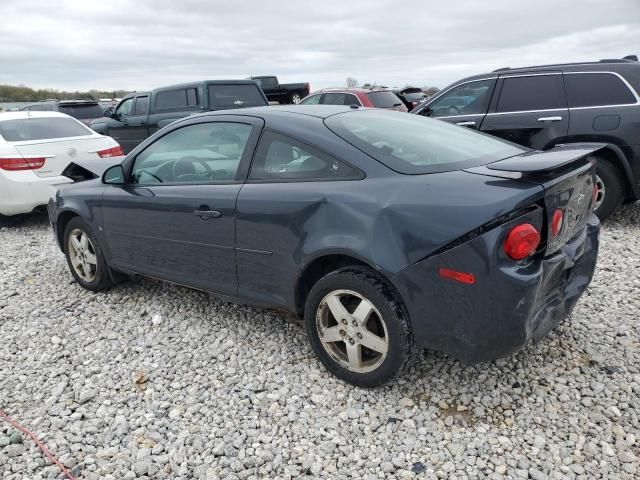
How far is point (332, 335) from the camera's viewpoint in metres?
2.88

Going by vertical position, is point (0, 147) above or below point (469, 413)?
above

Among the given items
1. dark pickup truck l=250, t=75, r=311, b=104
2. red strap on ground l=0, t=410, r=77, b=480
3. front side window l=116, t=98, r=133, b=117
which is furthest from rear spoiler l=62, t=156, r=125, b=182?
dark pickup truck l=250, t=75, r=311, b=104

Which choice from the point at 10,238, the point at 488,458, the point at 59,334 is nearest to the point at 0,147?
Answer: the point at 10,238

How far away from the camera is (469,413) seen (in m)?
2.65

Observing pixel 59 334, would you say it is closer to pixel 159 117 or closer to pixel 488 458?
pixel 488 458

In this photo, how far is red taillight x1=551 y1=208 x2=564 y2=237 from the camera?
2.41m

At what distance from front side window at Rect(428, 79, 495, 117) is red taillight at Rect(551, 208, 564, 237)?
398 centimetres

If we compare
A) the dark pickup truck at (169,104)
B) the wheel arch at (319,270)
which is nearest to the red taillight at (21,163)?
the dark pickup truck at (169,104)

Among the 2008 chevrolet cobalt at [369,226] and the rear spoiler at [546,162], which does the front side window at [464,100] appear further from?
the rear spoiler at [546,162]

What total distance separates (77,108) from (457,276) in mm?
14238

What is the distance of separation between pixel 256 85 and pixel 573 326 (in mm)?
8490

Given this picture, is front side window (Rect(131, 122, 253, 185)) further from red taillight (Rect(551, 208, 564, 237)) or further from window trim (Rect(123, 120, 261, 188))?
red taillight (Rect(551, 208, 564, 237))

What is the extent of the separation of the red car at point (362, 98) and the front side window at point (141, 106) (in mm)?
3367

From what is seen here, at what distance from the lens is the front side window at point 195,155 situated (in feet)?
10.9
